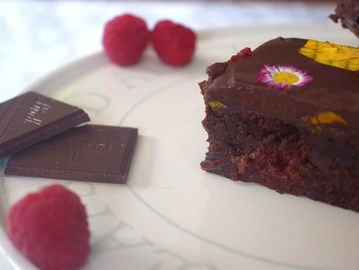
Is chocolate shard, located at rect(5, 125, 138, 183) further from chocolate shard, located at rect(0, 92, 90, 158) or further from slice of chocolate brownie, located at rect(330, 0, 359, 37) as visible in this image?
slice of chocolate brownie, located at rect(330, 0, 359, 37)

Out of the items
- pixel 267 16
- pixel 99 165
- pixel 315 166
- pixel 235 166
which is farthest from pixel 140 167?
pixel 267 16

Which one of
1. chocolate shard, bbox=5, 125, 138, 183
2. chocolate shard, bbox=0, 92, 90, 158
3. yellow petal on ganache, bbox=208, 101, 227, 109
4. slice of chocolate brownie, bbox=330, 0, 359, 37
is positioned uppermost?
slice of chocolate brownie, bbox=330, 0, 359, 37

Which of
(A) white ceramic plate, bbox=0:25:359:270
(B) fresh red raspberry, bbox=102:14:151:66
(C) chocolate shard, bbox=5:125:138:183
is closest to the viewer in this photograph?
(A) white ceramic plate, bbox=0:25:359:270

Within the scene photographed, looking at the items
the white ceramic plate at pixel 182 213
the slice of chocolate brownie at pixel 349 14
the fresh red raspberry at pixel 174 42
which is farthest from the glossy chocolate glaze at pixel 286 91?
the fresh red raspberry at pixel 174 42

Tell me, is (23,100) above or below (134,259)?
above

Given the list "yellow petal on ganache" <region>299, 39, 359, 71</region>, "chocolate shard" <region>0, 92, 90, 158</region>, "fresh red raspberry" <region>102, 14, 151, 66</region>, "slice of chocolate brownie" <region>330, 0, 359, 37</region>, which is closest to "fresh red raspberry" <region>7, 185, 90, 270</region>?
"chocolate shard" <region>0, 92, 90, 158</region>

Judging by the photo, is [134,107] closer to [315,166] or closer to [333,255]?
[315,166]
